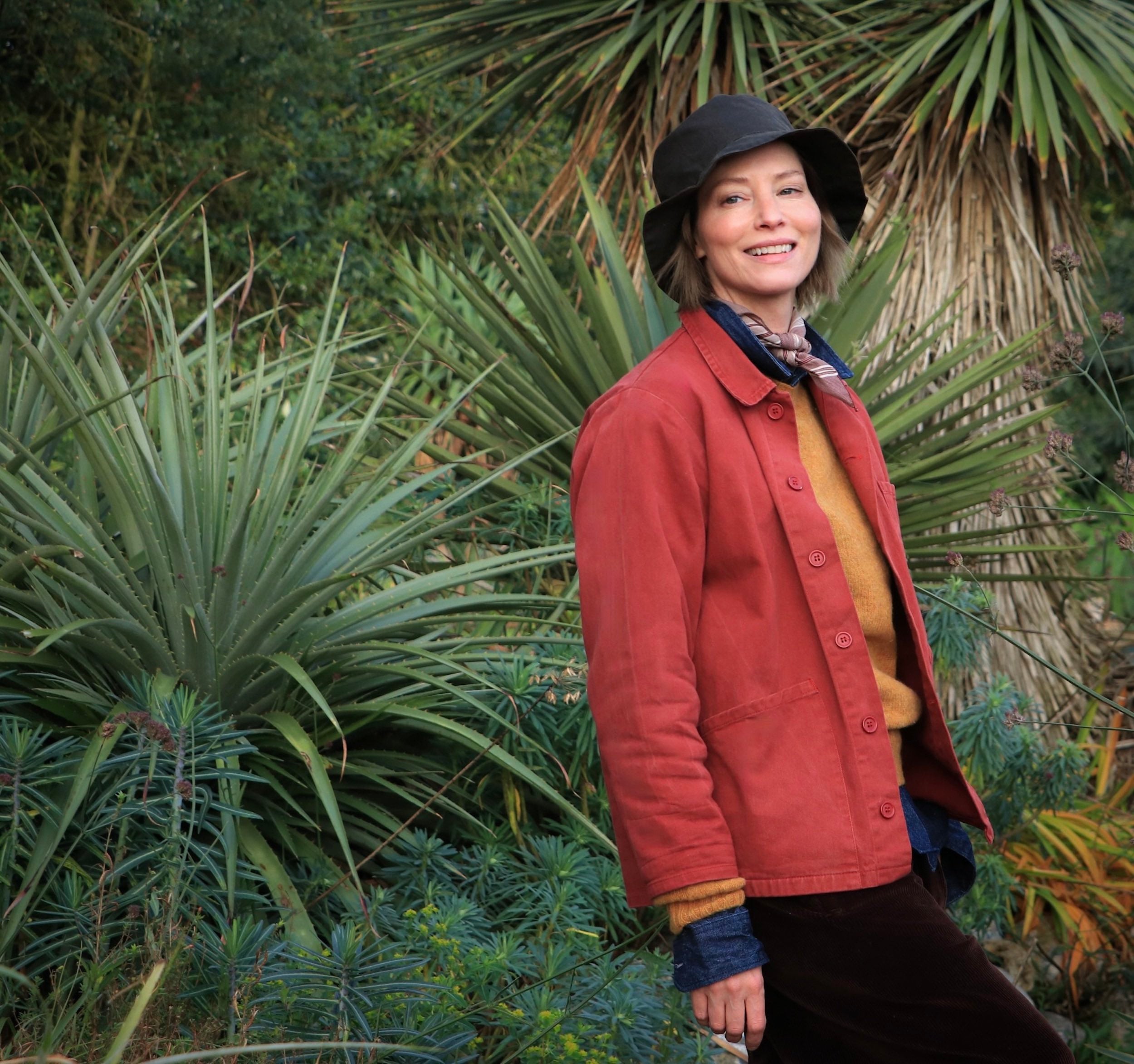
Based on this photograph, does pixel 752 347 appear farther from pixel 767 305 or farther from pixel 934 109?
pixel 934 109

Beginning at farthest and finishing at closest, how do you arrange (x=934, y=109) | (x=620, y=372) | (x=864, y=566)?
(x=934, y=109)
(x=620, y=372)
(x=864, y=566)

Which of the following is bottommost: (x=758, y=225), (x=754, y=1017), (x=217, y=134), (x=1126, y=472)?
(x=754, y=1017)

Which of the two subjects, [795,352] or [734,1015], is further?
[795,352]

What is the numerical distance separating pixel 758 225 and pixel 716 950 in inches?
40.5

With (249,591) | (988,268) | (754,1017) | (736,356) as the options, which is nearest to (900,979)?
(754,1017)

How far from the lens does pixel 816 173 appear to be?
Answer: 2.05m

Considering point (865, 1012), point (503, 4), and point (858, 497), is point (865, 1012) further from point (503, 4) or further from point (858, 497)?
point (503, 4)

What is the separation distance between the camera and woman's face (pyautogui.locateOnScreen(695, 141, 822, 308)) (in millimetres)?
1893

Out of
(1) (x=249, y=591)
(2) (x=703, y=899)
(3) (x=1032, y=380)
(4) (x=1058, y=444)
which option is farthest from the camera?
(1) (x=249, y=591)

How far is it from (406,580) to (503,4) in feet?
13.3

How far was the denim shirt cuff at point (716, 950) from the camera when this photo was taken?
1.59 m

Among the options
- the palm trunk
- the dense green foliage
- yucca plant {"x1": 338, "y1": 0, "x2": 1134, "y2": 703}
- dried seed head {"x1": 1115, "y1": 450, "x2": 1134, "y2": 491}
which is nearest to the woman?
dried seed head {"x1": 1115, "y1": 450, "x2": 1134, "y2": 491}

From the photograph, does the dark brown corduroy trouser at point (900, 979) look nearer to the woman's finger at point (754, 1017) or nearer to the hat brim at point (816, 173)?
the woman's finger at point (754, 1017)

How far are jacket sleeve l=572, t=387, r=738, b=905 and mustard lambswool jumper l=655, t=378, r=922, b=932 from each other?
0.23 m
